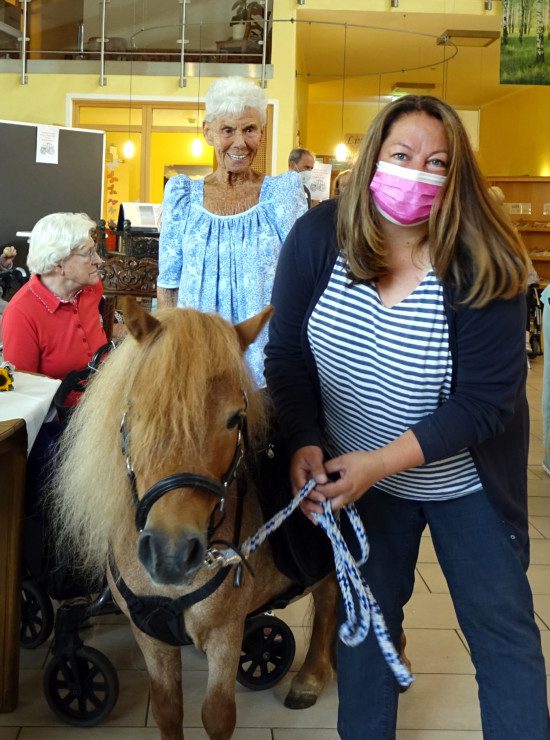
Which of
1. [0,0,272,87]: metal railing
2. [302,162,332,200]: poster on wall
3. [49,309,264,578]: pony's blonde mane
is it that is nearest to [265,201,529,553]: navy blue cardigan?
[49,309,264,578]: pony's blonde mane

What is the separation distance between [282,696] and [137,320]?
1.52 m

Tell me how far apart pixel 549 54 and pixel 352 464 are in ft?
33.6

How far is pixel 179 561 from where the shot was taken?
1333 millimetres

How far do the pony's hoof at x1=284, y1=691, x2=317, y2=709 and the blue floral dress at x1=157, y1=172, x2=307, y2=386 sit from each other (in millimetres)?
1110

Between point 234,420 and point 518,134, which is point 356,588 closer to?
point 234,420

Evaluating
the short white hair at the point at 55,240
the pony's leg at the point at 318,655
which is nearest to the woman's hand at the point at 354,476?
the pony's leg at the point at 318,655

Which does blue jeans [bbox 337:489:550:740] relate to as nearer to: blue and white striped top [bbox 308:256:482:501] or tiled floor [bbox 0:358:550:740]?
blue and white striped top [bbox 308:256:482:501]

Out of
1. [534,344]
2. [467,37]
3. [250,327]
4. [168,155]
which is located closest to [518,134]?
[467,37]

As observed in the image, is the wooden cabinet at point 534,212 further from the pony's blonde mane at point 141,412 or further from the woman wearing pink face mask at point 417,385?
the pony's blonde mane at point 141,412

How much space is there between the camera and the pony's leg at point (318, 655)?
250 cm

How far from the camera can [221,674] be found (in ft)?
5.99

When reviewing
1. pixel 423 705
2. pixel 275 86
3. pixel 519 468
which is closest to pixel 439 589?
pixel 423 705

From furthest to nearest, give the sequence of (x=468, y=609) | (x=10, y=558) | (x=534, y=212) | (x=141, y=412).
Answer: (x=534, y=212)
(x=10, y=558)
(x=468, y=609)
(x=141, y=412)

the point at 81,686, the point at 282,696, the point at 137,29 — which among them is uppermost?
the point at 137,29
